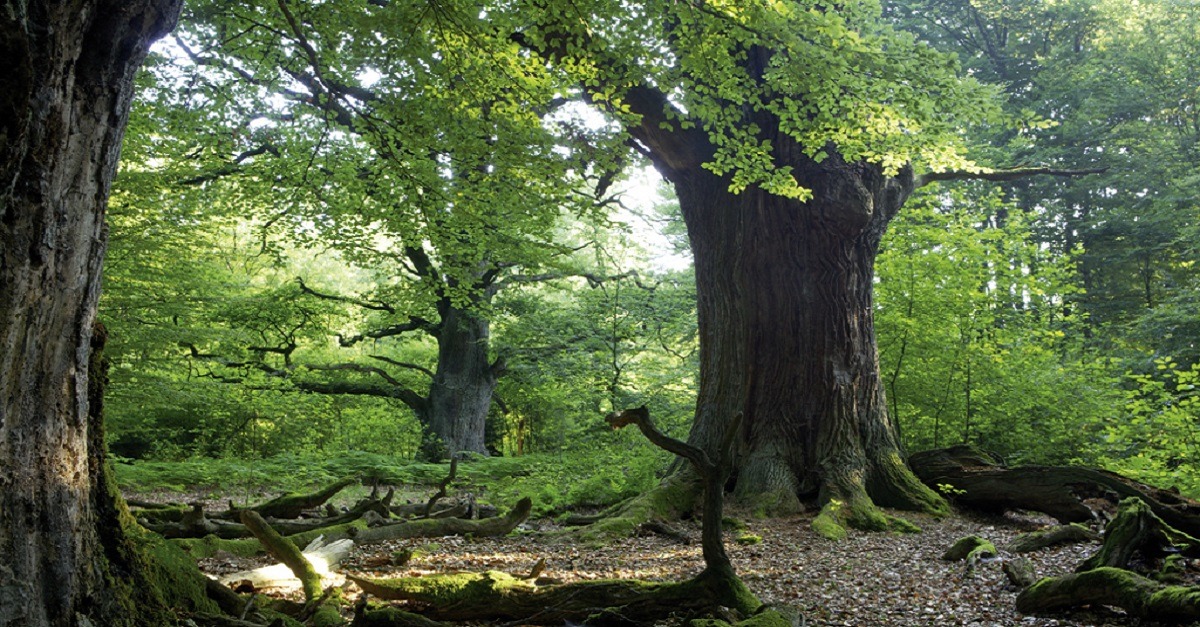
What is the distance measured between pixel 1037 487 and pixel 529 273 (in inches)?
373

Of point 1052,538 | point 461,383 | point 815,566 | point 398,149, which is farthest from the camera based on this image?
point 461,383

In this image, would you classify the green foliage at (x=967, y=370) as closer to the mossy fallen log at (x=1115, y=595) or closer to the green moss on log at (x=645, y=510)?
the green moss on log at (x=645, y=510)

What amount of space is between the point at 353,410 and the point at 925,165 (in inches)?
549

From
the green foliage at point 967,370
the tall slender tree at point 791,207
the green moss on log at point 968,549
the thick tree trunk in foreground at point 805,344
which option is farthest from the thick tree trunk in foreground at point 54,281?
the green foliage at point 967,370

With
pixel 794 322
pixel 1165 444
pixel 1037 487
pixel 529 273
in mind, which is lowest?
pixel 1037 487

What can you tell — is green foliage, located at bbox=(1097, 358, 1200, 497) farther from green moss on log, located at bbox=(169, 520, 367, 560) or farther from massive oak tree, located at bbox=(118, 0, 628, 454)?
green moss on log, located at bbox=(169, 520, 367, 560)

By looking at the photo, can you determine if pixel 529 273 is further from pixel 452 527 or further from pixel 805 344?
pixel 452 527

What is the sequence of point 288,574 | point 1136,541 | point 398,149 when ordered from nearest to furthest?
point 288,574, point 1136,541, point 398,149

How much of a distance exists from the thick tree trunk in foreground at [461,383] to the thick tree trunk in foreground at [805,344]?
8192 millimetres

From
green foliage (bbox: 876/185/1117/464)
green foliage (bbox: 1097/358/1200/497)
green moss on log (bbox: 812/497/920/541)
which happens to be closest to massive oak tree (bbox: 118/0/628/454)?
green moss on log (bbox: 812/497/920/541)

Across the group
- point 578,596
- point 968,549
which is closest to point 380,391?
point 968,549

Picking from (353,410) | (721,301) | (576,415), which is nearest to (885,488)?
(721,301)

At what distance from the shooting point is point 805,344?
26.8ft

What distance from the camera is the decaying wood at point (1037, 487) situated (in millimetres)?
5707
